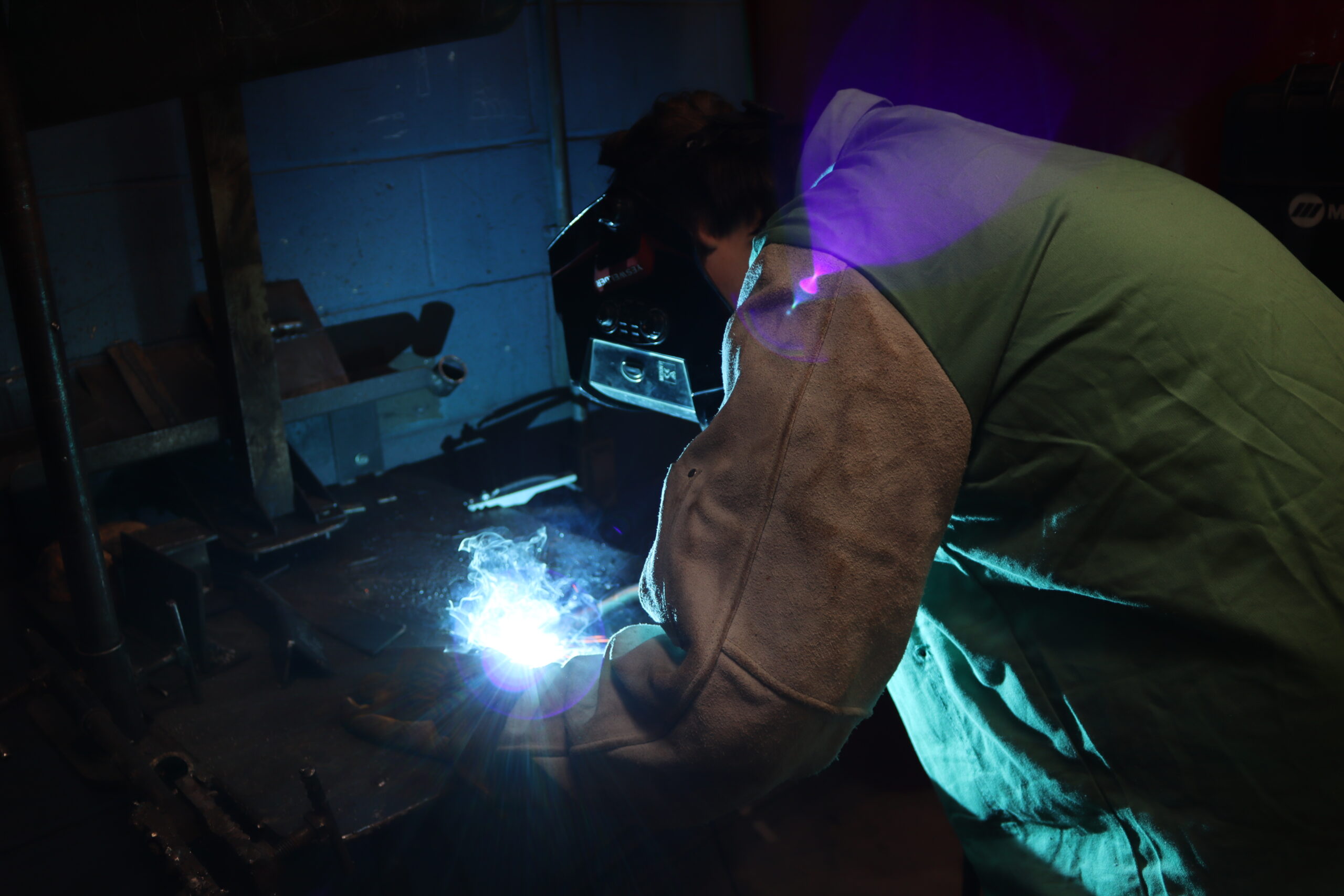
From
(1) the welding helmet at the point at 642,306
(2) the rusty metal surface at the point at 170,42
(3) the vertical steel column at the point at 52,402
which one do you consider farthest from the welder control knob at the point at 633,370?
(3) the vertical steel column at the point at 52,402

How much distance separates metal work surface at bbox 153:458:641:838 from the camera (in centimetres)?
131

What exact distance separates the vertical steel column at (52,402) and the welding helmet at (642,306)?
2.31ft

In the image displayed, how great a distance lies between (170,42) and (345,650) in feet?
3.61

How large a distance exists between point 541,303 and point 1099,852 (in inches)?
135

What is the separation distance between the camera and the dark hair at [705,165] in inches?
45.1

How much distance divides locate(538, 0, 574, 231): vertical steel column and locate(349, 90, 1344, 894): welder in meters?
3.02

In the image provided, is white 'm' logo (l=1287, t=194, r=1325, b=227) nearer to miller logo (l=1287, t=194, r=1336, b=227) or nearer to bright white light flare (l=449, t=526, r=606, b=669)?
miller logo (l=1287, t=194, r=1336, b=227)

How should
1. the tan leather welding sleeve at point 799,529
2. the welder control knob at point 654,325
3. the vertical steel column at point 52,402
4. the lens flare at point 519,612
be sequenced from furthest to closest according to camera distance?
the lens flare at point 519,612 < the welder control knob at point 654,325 < the vertical steel column at point 52,402 < the tan leather welding sleeve at point 799,529

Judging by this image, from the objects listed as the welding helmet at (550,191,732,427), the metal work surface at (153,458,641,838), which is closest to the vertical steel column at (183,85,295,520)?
the metal work surface at (153,458,641,838)

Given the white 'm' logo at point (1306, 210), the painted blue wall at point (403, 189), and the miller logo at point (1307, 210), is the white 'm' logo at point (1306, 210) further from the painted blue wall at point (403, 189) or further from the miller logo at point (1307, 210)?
the painted blue wall at point (403, 189)

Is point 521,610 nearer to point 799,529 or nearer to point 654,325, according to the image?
point 654,325

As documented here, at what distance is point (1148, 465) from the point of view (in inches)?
29.7

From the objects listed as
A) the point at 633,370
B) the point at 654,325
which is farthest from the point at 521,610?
the point at 654,325

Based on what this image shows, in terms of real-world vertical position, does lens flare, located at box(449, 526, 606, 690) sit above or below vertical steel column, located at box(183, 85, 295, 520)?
below
